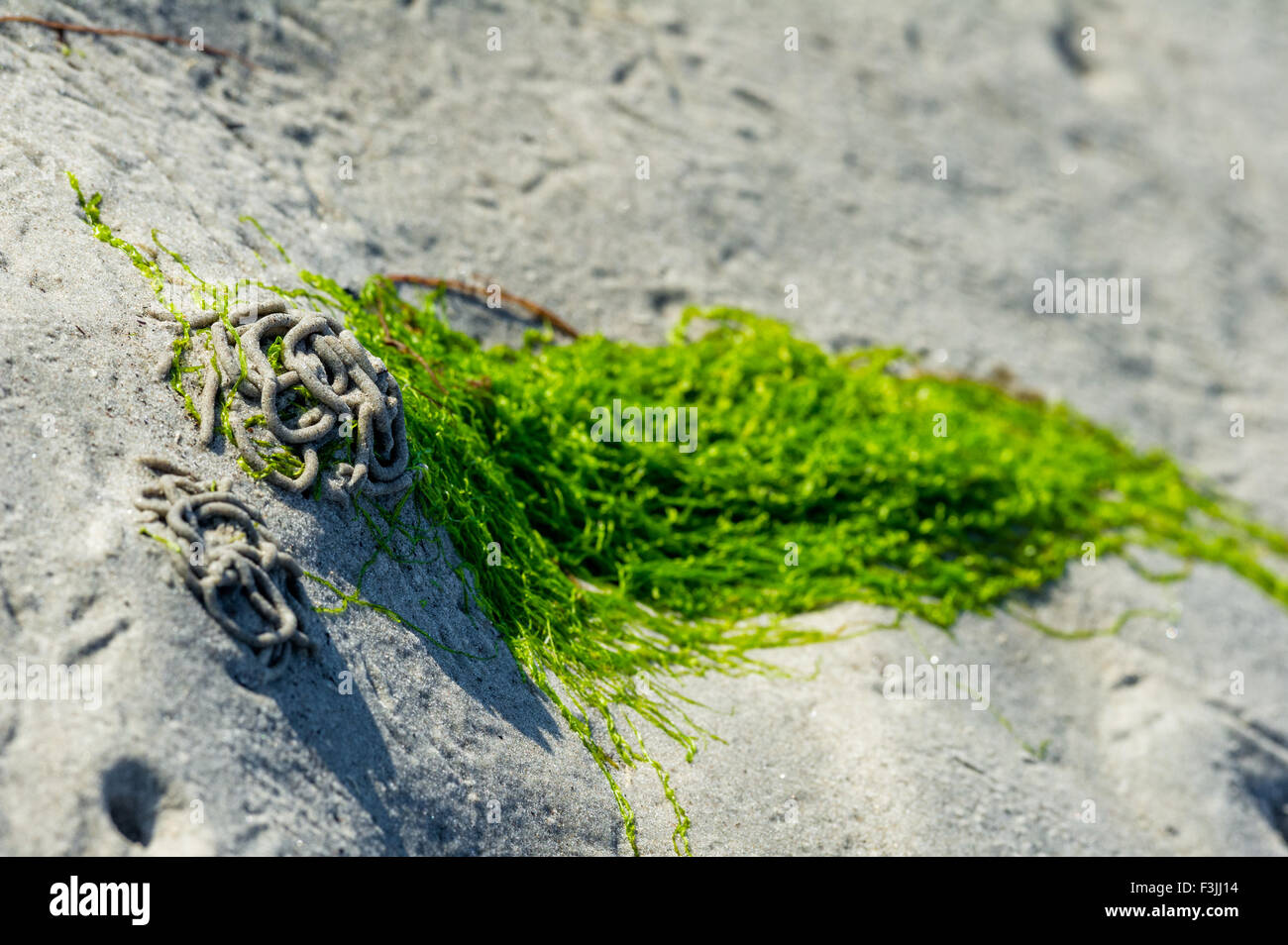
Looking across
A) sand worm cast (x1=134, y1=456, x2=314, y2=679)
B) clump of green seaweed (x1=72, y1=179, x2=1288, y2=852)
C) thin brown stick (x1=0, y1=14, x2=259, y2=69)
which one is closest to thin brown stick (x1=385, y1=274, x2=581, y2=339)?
clump of green seaweed (x1=72, y1=179, x2=1288, y2=852)

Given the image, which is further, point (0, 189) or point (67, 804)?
point (0, 189)

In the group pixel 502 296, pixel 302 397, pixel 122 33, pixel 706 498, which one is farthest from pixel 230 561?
pixel 122 33

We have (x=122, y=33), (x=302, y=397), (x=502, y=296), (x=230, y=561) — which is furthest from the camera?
(x=502, y=296)

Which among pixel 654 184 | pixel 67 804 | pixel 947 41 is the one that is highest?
pixel 947 41

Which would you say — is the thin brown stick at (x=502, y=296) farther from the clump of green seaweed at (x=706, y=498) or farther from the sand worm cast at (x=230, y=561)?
the sand worm cast at (x=230, y=561)

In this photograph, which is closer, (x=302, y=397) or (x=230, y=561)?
(x=230, y=561)

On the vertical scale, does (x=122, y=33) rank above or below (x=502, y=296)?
above

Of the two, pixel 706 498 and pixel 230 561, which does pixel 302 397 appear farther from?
pixel 706 498

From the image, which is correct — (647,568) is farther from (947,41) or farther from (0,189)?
(947,41)
